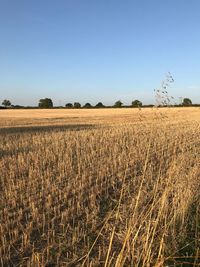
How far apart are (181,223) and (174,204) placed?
62 cm

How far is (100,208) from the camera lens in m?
6.31

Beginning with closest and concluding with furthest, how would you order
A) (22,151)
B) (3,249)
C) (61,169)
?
(3,249), (61,169), (22,151)

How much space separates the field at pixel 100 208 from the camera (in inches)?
169

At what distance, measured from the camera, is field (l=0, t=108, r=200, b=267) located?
4289 millimetres

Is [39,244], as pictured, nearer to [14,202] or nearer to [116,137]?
[14,202]

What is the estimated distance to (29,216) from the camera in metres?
5.88

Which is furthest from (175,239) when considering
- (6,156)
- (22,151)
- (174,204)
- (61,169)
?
(22,151)

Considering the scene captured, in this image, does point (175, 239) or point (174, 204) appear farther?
point (174, 204)

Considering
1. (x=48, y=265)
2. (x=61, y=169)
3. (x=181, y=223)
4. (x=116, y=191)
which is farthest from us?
(x=61, y=169)

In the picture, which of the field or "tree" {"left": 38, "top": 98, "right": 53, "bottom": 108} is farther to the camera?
"tree" {"left": 38, "top": 98, "right": 53, "bottom": 108}

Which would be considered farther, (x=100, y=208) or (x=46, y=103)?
(x=46, y=103)

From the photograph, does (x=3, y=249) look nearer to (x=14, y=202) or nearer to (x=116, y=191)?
(x=14, y=202)

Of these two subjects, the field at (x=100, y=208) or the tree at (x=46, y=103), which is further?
the tree at (x=46, y=103)

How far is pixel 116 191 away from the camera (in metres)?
7.34
